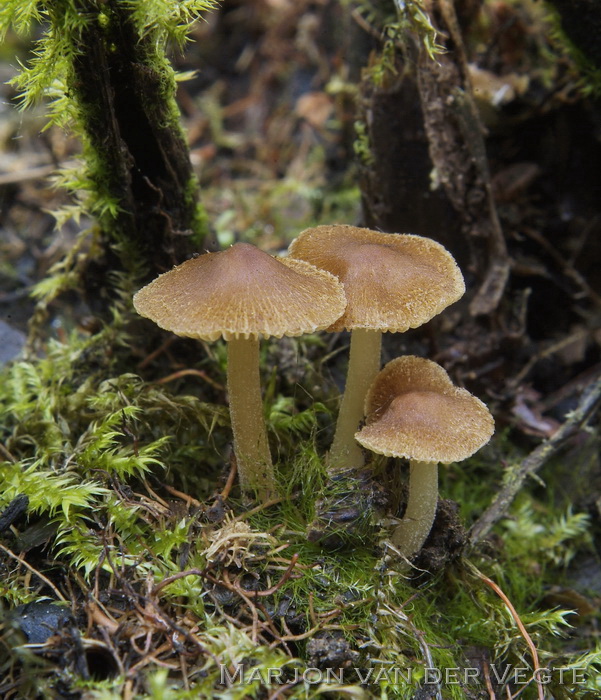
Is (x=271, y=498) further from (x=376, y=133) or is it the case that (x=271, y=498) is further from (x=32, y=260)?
(x=32, y=260)

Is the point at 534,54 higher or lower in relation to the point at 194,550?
higher

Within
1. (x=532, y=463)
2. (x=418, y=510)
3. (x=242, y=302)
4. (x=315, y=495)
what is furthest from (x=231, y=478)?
(x=532, y=463)

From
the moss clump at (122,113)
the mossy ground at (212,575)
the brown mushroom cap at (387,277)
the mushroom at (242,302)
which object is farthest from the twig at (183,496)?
the moss clump at (122,113)

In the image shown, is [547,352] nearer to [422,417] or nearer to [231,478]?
[422,417]

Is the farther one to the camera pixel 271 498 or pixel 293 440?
pixel 293 440

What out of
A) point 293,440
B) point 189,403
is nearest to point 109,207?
point 189,403

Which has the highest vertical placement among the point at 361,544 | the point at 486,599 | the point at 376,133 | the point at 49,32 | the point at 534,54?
the point at 49,32

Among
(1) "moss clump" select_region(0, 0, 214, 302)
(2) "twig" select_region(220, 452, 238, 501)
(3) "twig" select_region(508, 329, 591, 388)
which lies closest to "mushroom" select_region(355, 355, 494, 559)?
(2) "twig" select_region(220, 452, 238, 501)

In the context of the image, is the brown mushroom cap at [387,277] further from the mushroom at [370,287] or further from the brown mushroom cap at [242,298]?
the brown mushroom cap at [242,298]

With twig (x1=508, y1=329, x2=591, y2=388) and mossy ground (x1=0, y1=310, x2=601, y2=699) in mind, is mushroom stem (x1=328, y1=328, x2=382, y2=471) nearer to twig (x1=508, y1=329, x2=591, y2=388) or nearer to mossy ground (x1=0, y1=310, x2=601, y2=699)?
mossy ground (x1=0, y1=310, x2=601, y2=699)
